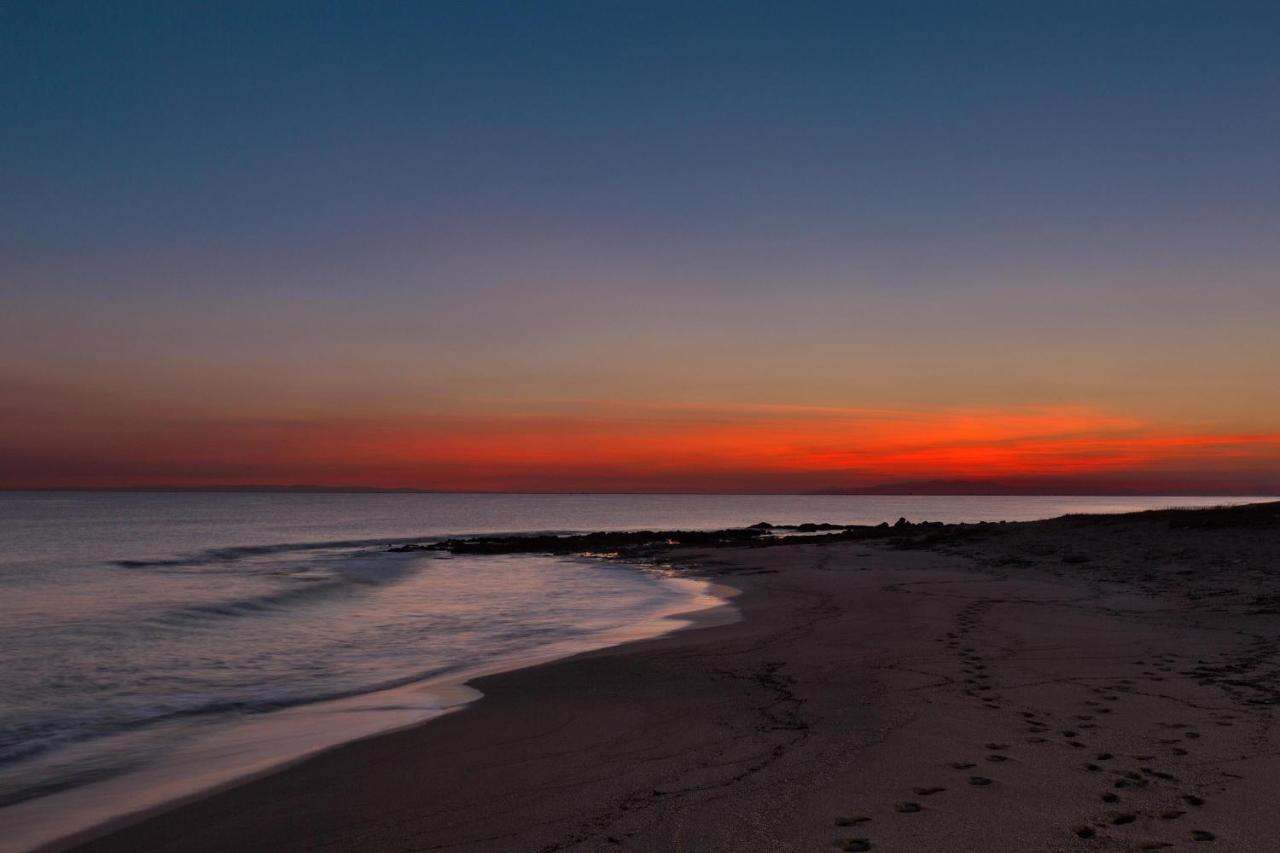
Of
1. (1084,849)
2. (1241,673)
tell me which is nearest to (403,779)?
(1084,849)

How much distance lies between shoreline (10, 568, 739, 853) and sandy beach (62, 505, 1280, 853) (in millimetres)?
316

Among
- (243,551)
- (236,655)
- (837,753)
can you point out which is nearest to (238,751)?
(837,753)

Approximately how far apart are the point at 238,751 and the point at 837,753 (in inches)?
249

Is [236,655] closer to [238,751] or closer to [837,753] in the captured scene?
[238,751]

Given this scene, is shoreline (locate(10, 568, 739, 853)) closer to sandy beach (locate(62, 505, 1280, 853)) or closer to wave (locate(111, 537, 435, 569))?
sandy beach (locate(62, 505, 1280, 853))

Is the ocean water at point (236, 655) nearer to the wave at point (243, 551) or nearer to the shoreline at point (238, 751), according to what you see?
the shoreline at point (238, 751)

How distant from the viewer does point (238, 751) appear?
9039mm

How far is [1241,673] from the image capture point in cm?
986

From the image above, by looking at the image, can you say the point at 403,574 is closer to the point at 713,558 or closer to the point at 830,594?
the point at 713,558

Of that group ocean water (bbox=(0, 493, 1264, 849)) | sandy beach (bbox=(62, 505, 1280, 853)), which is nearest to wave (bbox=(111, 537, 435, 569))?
ocean water (bbox=(0, 493, 1264, 849))

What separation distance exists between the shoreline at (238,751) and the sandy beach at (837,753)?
316 millimetres

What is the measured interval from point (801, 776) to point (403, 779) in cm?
333

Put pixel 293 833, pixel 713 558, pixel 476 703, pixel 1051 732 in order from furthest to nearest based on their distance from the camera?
pixel 713 558, pixel 476 703, pixel 1051 732, pixel 293 833

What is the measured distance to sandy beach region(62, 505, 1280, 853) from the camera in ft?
18.1
